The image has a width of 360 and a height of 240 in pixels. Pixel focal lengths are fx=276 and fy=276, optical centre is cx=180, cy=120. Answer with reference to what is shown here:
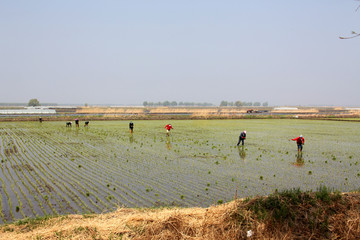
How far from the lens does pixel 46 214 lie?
30.6 ft

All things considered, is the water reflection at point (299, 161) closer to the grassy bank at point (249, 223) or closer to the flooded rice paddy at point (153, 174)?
the flooded rice paddy at point (153, 174)

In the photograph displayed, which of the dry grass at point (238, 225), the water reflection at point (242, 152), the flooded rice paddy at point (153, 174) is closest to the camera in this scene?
the dry grass at point (238, 225)

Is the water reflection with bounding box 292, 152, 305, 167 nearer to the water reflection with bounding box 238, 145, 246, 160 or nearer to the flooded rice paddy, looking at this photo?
the flooded rice paddy

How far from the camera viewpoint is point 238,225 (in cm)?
643

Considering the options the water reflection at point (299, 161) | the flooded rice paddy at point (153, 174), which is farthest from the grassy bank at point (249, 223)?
the water reflection at point (299, 161)

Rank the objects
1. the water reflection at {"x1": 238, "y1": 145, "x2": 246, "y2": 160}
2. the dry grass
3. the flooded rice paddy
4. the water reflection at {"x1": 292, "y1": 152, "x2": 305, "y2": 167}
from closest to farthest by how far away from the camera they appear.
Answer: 1. the dry grass
2. the flooded rice paddy
3. the water reflection at {"x1": 292, "y1": 152, "x2": 305, "y2": 167}
4. the water reflection at {"x1": 238, "y1": 145, "x2": 246, "y2": 160}

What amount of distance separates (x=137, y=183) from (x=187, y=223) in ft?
22.3

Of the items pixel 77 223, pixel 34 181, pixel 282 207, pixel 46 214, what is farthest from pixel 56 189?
pixel 282 207

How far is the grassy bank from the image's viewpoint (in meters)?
6.16

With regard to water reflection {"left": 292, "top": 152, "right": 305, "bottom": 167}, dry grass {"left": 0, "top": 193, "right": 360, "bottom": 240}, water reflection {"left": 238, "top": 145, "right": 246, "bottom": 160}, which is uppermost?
dry grass {"left": 0, "top": 193, "right": 360, "bottom": 240}

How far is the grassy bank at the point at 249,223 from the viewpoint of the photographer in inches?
243

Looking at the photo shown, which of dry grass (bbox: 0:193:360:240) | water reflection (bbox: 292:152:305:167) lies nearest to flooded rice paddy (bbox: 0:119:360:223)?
water reflection (bbox: 292:152:305:167)

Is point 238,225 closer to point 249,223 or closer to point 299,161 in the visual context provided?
point 249,223

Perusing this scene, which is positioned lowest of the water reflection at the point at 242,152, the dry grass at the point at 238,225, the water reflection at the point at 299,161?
the water reflection at the point at 299,161
